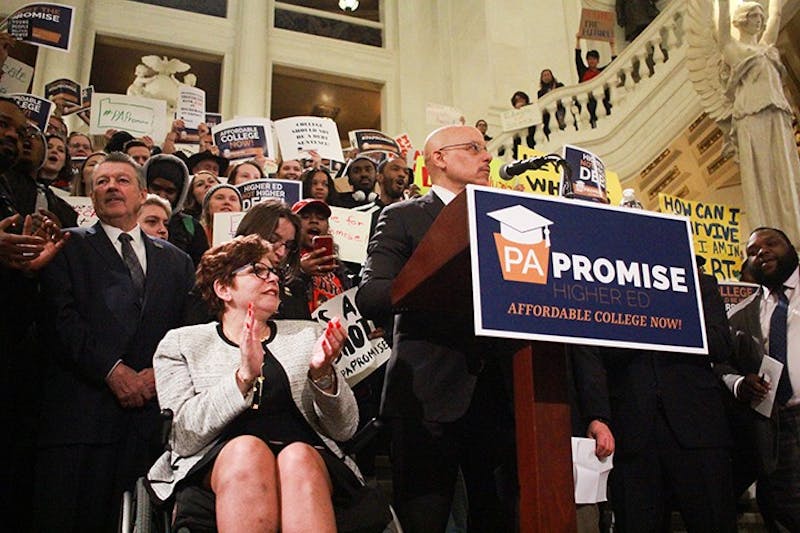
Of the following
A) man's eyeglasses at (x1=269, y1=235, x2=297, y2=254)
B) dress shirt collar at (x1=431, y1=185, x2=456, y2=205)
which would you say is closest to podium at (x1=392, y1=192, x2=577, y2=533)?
dress shirt collar at (x1=431, y1=185, x2=456, y2=205)

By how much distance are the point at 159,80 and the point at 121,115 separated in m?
4.98

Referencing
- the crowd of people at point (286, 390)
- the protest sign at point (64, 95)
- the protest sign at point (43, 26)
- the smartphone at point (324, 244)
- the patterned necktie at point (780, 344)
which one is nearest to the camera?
the crowd of people at point (286, 390)

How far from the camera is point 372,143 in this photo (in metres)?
6.04

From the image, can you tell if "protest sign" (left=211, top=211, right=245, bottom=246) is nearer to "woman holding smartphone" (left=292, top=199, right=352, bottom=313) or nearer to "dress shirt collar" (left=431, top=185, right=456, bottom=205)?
"woman holding smartphone" (left=292, top=199, right=352, bottom=313)

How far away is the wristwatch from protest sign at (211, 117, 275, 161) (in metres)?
4.19

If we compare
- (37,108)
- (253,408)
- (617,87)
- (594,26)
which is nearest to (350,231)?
(253,408)

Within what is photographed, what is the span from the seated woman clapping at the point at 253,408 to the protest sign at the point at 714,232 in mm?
3746

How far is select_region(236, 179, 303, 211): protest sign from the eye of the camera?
4.09 m

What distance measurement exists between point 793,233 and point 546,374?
487 centimetres

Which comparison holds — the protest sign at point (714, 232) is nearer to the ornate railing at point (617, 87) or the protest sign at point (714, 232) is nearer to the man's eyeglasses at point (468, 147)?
the man's eyeglasses at point (468, 147)

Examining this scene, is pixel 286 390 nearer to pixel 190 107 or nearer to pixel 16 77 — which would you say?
pixel 16 77

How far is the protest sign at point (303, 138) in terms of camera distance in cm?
591

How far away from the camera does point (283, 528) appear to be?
1.53 m

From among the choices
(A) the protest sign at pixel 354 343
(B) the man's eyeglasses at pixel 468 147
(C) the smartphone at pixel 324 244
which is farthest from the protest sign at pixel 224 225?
(B) the man's eyeglasses at pixel 468 147
